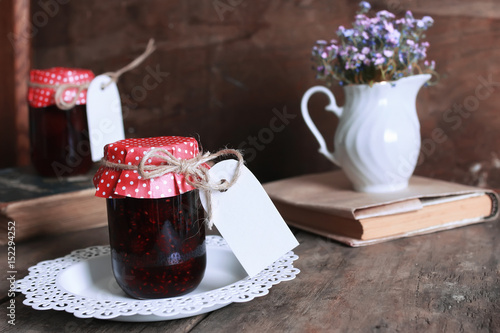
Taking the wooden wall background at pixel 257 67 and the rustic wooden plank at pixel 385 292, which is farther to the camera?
the wooden wall background at pixel 257 67

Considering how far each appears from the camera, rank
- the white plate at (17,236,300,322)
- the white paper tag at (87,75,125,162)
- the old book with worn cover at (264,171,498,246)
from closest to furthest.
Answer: the white plate at (17,236,300,322)
the old book with worn cover at (264,171,498,246)
the white paper tag at (87,75,125,162)

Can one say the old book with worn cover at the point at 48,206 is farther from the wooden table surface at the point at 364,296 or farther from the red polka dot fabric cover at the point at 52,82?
the red polka dot fabric cover at the point at 52,82

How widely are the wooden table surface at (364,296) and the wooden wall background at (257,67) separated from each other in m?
0.37

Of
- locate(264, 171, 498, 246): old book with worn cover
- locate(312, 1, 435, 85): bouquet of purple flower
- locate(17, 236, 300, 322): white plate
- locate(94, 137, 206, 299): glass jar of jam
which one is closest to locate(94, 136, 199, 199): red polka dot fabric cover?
locate(94, 137, 206, 299): glass jar of jam

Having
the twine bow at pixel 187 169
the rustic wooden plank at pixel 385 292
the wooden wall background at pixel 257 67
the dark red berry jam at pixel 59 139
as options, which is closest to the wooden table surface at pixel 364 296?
the rustic wooden plank at pixel 385 292

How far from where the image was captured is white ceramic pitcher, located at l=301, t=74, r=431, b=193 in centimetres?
105

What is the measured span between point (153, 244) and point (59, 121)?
0.58 m

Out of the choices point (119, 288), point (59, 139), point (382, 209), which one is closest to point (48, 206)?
point (59, 139)

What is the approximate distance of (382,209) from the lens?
968 mm

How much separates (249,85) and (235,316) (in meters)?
0.86

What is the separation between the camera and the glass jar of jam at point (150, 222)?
0.65 meters

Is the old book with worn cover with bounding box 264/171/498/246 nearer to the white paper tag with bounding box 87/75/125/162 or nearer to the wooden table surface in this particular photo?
the wooden table surface

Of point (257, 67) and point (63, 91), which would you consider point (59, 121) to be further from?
point (257, 67)

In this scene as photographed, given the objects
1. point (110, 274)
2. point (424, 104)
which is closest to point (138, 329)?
point (110, 274)
